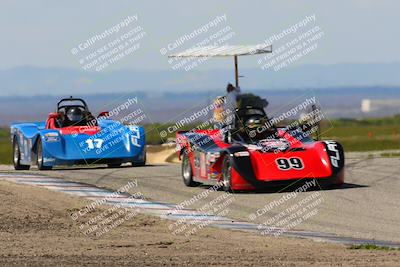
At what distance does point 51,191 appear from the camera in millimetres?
20672

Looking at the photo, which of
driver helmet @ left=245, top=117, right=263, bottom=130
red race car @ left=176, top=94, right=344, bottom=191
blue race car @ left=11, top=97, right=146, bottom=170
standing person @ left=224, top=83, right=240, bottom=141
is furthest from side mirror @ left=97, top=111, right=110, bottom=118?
driver helmet @ left=245, top=117, right=263, bottom=130

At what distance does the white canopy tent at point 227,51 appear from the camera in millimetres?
27078

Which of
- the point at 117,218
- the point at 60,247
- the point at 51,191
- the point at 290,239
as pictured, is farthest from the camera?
the point at 51,191

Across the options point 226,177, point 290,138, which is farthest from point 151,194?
point 290,138

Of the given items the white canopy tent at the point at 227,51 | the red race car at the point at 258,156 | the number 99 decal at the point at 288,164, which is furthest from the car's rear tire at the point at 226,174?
the white canopy tent at the point at 227,51

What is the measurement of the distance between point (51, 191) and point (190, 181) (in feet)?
10.4

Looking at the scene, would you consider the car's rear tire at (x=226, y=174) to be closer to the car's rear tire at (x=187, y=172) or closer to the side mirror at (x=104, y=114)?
the car's rear tire at (x=187, y=172)

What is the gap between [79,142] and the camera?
89.6 ft

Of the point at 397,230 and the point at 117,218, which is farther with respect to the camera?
the point at 117,218

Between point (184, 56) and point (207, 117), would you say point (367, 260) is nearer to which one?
point (207, 117)

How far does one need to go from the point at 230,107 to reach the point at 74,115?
6.91m

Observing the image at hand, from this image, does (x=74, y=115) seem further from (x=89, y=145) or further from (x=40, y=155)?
(x=40, y=155)

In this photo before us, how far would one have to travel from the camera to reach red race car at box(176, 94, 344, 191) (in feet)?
67.8

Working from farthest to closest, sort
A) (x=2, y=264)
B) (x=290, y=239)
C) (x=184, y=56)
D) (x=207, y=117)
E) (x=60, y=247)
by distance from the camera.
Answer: (x=184, y=56) → (x=207, y=117) → (x=290, y=239) → (x=60, y=247) → (x=2, y=264)
